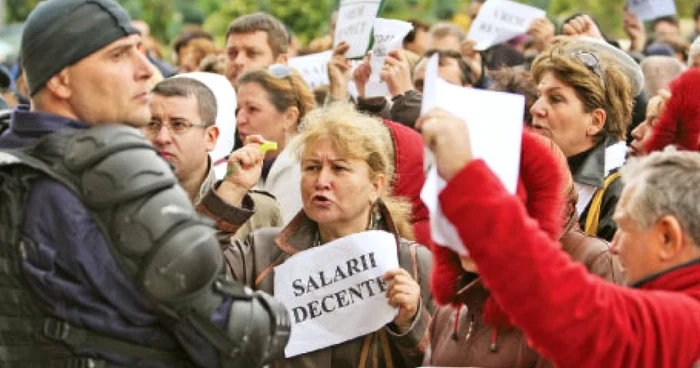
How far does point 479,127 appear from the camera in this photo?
3.15 m

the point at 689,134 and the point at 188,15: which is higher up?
the point at 689,134

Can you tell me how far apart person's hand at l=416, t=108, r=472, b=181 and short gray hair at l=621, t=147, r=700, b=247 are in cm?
70

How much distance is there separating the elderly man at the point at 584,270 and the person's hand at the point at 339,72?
4.62 metres

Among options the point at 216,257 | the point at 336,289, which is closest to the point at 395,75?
the point at 336,289

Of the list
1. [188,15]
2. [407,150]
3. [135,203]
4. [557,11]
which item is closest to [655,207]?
[135,203]

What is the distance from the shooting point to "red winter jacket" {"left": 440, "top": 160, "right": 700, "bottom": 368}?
3041 millimetres

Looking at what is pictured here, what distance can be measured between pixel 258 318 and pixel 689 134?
238 centimetres

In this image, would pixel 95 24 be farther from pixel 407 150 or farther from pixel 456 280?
pixel 407 150

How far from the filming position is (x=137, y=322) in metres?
3.40

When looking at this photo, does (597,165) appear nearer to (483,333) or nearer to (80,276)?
(483,333)

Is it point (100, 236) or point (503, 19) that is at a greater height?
point (100, 236)

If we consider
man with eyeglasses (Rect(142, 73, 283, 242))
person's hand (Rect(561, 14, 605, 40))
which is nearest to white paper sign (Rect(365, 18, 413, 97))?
person's hand (Rect(561, 14, 605, 40))

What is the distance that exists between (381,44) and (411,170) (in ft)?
5.56

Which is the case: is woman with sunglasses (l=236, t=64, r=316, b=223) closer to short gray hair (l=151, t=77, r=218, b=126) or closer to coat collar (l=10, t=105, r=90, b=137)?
short gray hair (l=151, t=77, r=218, b=126)
